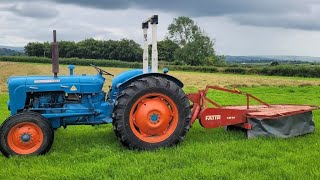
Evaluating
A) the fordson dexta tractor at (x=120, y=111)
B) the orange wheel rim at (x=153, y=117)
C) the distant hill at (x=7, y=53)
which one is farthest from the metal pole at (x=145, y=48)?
the distant hill at (x=7, y=53)

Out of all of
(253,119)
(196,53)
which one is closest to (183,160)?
(253,119)

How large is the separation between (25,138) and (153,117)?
1.99 metres

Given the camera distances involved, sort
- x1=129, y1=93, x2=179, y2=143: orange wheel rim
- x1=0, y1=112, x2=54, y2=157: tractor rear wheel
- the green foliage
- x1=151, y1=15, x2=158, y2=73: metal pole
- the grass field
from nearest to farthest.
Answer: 1. the grass field
2. x1=0, y1=112, x2=54, y2=157: tractor rear wheel
3. x1=129, y1=93, x2=179, y2=143: orange wheel rim
4. x1=151, y1=15, x2=158, y2=73: metal pole
5. the green foliage

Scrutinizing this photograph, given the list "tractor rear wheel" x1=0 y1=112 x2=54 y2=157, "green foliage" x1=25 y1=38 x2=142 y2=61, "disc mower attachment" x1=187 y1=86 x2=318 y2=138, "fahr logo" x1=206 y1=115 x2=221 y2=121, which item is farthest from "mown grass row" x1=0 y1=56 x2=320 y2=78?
"tractor rear wheel" x1=0 y1=112 x2=54 y2=157

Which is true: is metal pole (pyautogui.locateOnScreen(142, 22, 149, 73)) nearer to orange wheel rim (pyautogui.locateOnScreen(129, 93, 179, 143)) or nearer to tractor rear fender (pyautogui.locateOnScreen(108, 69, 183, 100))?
tractor rear fender (pyautogui.locateOnScreen(108, 69, 183, 100))

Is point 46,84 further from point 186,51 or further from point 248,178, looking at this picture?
point 186,51

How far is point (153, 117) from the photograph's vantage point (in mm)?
6543

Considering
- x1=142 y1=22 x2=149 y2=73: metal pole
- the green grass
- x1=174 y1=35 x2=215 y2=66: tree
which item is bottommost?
the green grass

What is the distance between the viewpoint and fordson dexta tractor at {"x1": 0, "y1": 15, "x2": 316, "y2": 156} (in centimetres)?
610

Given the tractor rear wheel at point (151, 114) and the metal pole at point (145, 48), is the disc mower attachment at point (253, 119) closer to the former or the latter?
the tractor rear wheel at point (151, 114)

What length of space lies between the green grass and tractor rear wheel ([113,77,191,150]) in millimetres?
225

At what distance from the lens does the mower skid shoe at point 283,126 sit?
284 inches

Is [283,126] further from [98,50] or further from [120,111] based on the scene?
[98,50]

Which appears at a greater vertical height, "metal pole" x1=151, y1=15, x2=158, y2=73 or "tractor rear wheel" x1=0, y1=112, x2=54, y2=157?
"metal pole" x1=151, y1=15, x2=158, y2=73
